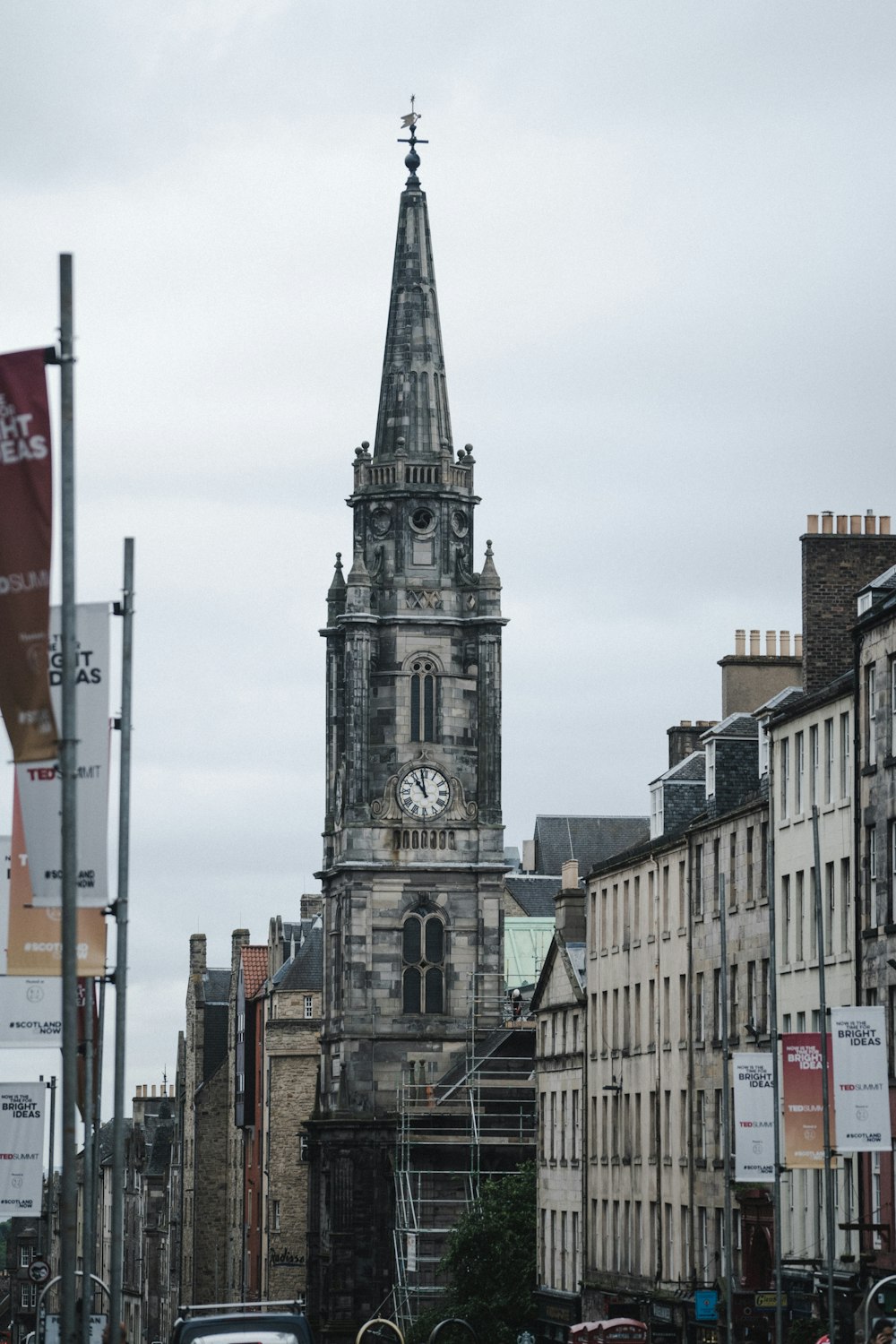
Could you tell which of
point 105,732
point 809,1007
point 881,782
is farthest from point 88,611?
point 809,1007

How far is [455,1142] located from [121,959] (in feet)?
247

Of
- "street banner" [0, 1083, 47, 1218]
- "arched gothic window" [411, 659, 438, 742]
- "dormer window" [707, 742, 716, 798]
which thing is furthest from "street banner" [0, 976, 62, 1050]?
"arched gothic window" [411, 659, 438, 742]

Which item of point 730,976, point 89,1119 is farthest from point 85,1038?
point 730,976

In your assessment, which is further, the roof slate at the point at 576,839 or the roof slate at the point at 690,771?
the roof slate at the point at 576,839

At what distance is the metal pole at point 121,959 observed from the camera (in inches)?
1076

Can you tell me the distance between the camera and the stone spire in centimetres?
10844

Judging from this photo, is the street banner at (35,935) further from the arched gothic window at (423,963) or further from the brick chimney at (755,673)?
the arched gothic window at (423,963)

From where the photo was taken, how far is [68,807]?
70.0ft

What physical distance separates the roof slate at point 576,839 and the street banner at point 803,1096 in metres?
94.4

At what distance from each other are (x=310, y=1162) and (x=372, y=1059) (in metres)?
4.57

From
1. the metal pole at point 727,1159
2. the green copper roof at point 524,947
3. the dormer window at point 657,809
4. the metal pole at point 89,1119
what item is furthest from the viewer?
the green copper roof at point 524,947

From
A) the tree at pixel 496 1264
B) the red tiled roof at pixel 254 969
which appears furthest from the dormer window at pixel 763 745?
the red tiled roof at pixel 254 969

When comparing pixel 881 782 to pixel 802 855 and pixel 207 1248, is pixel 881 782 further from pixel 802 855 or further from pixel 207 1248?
pixel 207 1248

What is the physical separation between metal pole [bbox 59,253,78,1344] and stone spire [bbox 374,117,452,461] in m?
86.5
